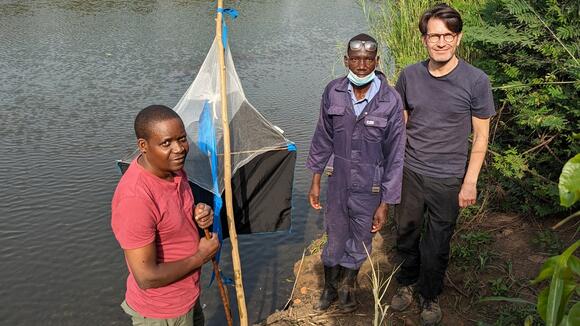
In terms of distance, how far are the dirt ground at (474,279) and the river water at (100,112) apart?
2.47 ft

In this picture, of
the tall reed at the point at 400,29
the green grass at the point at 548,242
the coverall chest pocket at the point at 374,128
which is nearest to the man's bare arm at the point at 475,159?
the coverall chest pocket at the point at 374,128

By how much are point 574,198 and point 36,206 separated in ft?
20.1

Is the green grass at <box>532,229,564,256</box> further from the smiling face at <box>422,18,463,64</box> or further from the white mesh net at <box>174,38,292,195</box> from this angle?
the white mesh net at <box>174,38,292,195</box>

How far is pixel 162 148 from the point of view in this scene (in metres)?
2.14

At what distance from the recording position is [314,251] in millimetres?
4941

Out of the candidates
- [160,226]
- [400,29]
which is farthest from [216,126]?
[400,29]

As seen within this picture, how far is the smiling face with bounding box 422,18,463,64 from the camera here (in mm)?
2830

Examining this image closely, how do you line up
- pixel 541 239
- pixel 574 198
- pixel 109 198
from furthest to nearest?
pixel 109 198, pixel 541 239, pixel 574 198

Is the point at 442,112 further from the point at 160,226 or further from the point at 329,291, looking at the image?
the point at 160,226

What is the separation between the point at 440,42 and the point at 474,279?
1953mm

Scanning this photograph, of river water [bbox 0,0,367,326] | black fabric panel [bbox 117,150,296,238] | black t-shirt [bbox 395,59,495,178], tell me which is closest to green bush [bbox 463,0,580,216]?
black t-shirt [bbox 395,59,495,178]

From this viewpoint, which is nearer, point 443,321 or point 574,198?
point 574,198

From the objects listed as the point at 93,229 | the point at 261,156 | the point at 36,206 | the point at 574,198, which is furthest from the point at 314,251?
the point at 574,198

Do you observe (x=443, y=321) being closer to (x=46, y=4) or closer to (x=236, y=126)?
(x=236, y=126)
